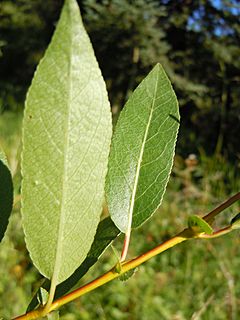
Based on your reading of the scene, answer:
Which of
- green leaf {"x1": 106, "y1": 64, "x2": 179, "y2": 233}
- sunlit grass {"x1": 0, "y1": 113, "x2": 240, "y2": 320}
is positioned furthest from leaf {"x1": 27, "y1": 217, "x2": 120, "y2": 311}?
sunlit grass {"x1": 0, "y1": 113, "x2": 240, "y2": 320}

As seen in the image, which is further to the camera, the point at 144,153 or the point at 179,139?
the point at 179,139

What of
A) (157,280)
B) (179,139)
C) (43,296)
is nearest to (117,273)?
(43,296)

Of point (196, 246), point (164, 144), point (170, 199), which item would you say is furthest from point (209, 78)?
point (164, 144)

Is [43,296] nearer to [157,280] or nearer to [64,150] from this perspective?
[64,150]

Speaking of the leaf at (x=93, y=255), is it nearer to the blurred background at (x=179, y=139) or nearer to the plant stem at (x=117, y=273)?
the plant stem at (x=117, y=273)

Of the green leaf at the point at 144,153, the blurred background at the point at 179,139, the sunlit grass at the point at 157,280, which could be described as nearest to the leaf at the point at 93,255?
the green leaf at the point at 144,153

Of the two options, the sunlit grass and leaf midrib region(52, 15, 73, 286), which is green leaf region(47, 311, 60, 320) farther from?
the sunlit grass
